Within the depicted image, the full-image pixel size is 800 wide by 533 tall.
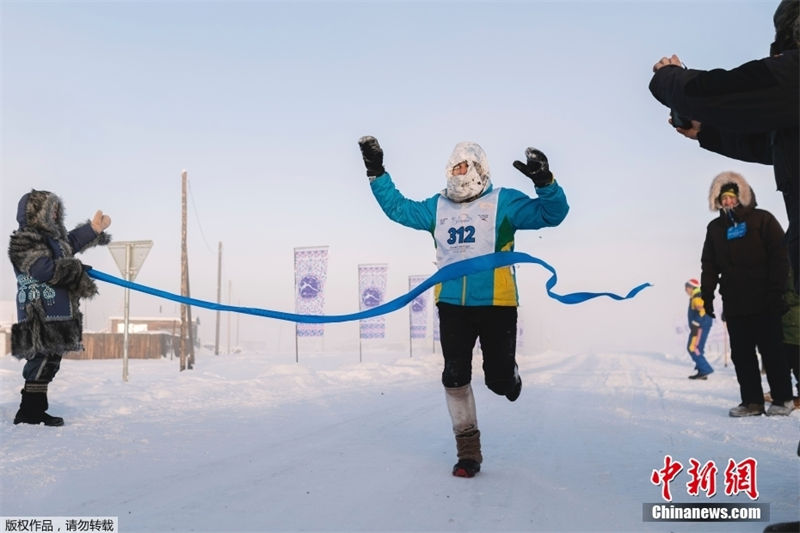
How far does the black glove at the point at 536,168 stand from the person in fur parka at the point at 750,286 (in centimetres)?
346

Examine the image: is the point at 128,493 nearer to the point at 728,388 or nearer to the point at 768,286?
the point at 768,286

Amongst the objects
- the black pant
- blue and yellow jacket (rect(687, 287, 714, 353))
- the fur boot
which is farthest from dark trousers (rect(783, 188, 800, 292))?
blue and yellow jacket (rect(687, 287, 714, 353))

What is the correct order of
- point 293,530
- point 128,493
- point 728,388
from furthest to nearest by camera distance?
point 728,388
point 128,493
point 293,530

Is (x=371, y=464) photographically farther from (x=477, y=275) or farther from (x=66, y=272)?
(x=66, y=272)

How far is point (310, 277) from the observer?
21.5 meters

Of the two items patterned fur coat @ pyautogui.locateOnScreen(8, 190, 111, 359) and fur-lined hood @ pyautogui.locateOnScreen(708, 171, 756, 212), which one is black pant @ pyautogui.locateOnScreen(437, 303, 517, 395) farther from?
fur-lined hood @ pyautogui.locateOnScreen(708, 171, 756, 212)

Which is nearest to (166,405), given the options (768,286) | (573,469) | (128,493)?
(128,493)

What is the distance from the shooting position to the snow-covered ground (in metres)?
2.58

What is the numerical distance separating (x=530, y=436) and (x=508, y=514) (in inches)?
87.0

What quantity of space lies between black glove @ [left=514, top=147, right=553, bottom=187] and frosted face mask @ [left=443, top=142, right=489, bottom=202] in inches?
16.8

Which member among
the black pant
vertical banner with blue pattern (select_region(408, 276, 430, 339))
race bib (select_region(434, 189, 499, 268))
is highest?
race bib (select_region(434, 189, 499, 268))

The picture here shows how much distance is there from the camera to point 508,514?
260 cm

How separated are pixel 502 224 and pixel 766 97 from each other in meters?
1.82

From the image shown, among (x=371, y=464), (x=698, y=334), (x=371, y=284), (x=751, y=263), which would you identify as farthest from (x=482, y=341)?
(x=371, y=284)
